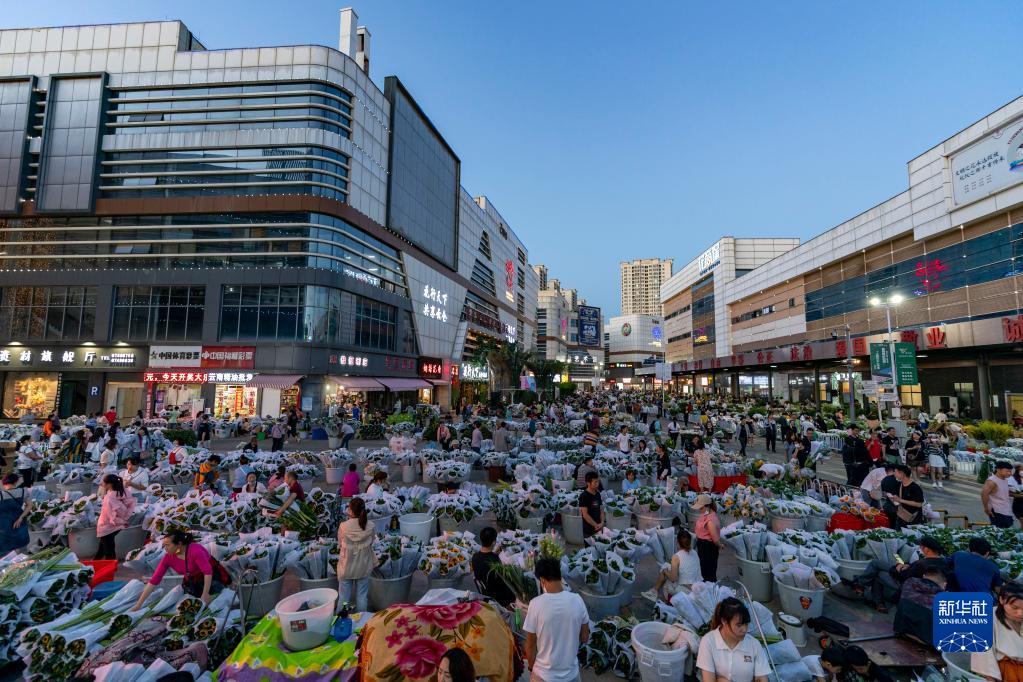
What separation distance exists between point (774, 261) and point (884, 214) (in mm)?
16780

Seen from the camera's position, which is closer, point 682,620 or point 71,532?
point 682,620

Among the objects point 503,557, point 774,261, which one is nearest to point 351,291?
point 503,557

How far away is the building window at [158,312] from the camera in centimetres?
3173

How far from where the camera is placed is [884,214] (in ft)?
114

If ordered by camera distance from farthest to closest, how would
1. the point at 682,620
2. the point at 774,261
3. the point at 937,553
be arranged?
the point at 774,261 < the point at 937,553 < the point at 682,620

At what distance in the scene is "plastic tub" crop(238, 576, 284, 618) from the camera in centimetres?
582

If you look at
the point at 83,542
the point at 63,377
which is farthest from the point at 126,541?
the point at 63,377

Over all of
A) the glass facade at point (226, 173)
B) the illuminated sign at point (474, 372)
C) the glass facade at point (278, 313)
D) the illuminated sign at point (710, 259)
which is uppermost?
the illuminated sign at point (710, 259)

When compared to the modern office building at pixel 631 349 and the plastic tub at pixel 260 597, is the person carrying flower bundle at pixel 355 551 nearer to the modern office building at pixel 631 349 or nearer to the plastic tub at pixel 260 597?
the plastic tub at pixel 260 597

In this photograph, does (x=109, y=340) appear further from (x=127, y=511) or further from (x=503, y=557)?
(x=503, y=557)

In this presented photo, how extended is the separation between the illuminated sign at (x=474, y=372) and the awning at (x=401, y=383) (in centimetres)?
1057

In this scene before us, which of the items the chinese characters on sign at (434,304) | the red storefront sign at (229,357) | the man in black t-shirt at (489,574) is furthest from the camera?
the chinese characters on sign at (434,304)

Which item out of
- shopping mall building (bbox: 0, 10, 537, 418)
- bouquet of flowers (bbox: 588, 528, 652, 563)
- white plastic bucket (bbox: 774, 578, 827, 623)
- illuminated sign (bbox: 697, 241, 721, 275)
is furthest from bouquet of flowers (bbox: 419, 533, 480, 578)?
illuminated sign (bbox: 697, 241, 721, 275)

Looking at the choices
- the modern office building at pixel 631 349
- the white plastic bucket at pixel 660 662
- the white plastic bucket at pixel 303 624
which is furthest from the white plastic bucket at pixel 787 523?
the modern office building at pixel 631 349
